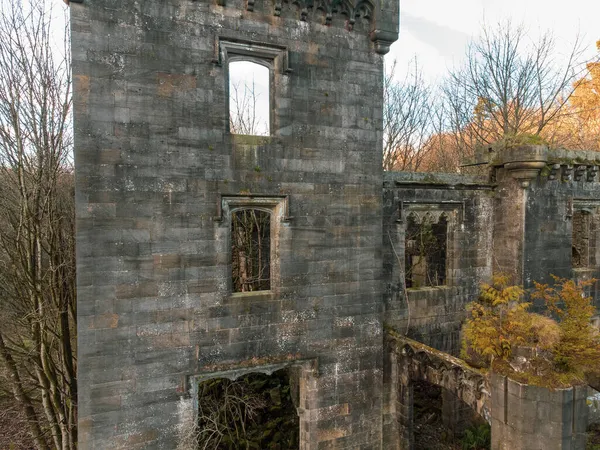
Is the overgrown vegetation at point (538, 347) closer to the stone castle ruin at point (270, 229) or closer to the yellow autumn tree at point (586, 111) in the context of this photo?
the stone castle ruin at point (270, 229)

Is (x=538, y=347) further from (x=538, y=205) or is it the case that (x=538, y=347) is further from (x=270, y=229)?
(x=538, y=205)

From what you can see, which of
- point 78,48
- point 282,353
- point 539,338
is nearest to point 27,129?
point 78,48

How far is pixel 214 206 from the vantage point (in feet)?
22.8

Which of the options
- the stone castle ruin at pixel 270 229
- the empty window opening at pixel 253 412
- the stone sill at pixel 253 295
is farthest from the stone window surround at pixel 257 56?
the empty window opening at pixel 253 412

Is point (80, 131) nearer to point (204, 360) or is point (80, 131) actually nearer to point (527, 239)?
point (204, 360)

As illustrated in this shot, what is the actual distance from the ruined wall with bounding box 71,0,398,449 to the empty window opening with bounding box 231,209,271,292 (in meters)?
3.61

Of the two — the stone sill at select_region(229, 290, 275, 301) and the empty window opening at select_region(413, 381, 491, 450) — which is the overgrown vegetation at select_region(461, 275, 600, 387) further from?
the empty window opening at select_region(413, 381, 491, 450)

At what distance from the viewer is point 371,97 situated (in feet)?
26.7

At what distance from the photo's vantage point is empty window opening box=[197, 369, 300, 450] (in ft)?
32.0

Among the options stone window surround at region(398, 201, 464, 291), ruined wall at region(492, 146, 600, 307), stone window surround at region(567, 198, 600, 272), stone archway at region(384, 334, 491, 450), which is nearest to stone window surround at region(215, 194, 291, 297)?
stone archway at region(384, 334, 491, 450)

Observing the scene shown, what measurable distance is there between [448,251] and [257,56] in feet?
21.6

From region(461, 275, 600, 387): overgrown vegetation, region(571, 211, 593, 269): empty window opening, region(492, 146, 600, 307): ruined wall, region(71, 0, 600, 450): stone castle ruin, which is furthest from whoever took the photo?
region(571, 211, 593, 269): empty window opening

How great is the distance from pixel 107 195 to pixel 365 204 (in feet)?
15.9

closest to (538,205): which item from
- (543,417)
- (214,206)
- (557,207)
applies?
(557,207)
